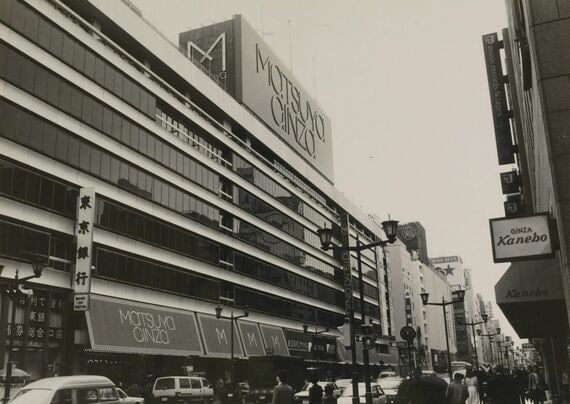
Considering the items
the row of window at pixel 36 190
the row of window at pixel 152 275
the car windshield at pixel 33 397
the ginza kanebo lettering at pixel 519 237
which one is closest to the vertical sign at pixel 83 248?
the row of window at pixel 36 190

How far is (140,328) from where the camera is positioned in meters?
35.9

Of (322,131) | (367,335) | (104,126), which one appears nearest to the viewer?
(367,335)

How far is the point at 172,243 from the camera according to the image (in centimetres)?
4216

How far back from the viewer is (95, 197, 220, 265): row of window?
35.4 m

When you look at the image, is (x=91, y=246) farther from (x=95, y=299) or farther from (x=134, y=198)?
(x=134, y=198)

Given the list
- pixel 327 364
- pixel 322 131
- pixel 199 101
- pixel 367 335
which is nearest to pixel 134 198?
pixel 199 101

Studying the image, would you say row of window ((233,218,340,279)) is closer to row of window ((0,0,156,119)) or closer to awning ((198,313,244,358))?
awning ((198,313,244,358))

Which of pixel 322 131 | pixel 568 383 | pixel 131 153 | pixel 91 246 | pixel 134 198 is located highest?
pixel 322 131

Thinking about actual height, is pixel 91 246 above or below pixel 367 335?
above

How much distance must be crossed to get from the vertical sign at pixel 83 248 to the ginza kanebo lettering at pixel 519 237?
23335 millimetres

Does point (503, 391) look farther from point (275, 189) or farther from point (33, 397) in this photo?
point (275, 189)

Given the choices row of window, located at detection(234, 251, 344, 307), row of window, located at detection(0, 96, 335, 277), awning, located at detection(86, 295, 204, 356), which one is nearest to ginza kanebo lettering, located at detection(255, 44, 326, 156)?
row of window, located at detection(234, 251, 344, 307)

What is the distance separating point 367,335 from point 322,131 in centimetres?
6327

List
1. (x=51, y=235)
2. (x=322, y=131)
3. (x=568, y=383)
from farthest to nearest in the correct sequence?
(x=322, y=131), (x=51, y=235), (x=568, y=383)
